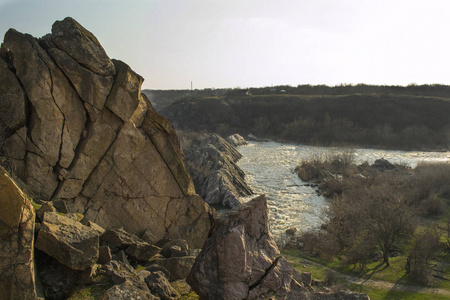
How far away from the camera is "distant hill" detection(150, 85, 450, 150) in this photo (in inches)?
2635

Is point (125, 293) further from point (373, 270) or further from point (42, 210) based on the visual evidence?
point (373, 270)

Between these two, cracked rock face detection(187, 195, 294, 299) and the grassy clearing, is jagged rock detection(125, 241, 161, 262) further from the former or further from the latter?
the grassy clearing

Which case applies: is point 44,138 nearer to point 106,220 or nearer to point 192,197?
point 106,220

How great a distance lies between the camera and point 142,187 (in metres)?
12.0

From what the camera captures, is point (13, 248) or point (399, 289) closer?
point (13, 248)

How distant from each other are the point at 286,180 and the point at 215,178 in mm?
9880

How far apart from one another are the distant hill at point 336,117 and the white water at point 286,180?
305 inches

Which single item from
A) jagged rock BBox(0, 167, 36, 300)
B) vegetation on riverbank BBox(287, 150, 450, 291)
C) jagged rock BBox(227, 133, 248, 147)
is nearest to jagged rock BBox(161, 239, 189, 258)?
jagged rock BBox(0, 167, 36, 300)

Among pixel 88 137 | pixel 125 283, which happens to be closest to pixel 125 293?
pixel 125 283

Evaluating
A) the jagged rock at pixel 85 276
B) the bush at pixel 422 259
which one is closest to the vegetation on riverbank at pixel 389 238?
the bush at pixel 422 259

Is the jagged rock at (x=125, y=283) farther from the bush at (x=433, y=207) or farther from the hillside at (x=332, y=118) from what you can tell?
the hillside at (x=332, y=118)

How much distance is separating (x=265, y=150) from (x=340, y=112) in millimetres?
33386

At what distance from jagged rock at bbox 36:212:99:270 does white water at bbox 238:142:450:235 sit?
58.1ft

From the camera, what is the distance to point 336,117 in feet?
262
